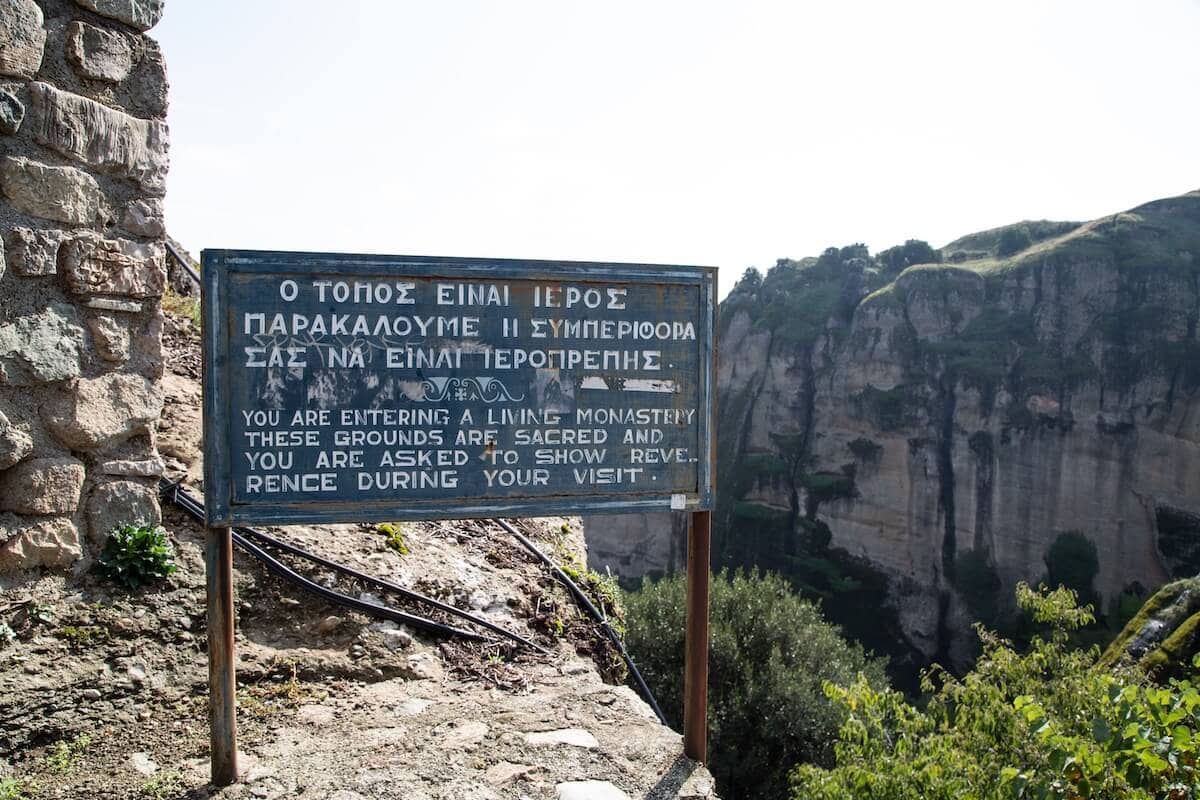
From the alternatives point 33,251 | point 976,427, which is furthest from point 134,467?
point 976,427

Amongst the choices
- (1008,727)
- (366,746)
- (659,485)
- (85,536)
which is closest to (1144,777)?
(659,485)

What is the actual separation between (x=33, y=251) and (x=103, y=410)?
26.5 inches

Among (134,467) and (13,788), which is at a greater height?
(134,467)

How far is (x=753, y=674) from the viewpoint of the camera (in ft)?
58.7

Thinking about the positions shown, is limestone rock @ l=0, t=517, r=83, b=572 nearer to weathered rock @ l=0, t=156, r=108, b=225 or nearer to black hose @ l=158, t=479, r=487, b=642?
black hose @ l=158, t=479, r=487, b=642

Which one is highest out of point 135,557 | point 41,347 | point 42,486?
point 41,347

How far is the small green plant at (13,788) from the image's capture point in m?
2.86

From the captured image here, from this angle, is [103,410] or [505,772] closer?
[505,772]

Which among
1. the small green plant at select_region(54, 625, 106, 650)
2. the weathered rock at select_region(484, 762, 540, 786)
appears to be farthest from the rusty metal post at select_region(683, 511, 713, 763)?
the small green plant at select_region(54, 625, 106, 650)

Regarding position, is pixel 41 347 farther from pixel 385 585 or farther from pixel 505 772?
pixel 505 772

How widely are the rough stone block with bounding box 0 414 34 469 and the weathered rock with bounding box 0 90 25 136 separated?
109 centimetres

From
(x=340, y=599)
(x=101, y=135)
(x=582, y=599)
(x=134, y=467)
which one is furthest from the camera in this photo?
(x=582, y=599)

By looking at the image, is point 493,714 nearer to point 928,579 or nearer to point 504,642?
point 504,642

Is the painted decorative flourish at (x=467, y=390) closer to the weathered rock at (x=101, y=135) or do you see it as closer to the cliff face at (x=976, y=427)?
the weathered rock at (x=101, y=135)
